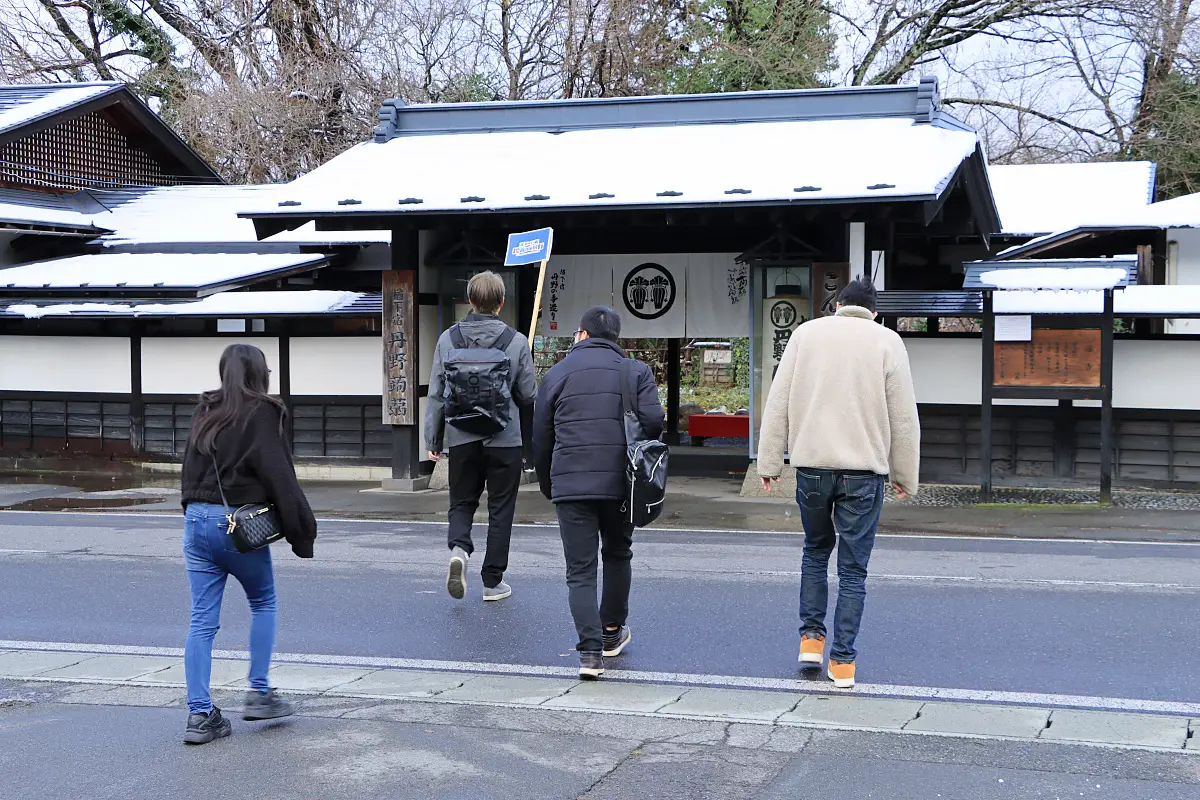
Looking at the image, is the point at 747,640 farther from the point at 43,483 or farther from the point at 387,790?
the point at 43,483

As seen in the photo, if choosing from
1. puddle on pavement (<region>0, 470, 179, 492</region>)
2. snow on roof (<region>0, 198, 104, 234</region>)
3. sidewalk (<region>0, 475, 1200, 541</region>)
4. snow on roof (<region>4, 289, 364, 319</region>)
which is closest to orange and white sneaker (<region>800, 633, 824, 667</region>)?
sidewalk (<region>0, 475, 1200, 541</region>)

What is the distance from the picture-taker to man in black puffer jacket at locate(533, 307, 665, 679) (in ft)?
19.2

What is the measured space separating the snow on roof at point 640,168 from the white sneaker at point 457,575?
240 inches

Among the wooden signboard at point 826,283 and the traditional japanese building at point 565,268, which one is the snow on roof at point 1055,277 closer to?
the traditional japanese building at point 565,268

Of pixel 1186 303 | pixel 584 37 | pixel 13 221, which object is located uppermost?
pixel 584 37

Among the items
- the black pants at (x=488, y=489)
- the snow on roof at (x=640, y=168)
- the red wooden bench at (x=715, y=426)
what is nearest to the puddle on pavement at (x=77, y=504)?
the snow on roof at (x=640, y=168)

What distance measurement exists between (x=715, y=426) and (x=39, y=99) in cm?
1269

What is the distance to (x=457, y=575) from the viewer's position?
7.33m

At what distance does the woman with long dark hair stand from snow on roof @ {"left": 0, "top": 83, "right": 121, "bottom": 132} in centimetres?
1673

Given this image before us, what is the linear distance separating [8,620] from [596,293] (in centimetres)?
884

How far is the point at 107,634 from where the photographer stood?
6984 millimetres

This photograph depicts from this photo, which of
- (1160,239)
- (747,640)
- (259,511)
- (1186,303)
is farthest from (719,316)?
(259,511)

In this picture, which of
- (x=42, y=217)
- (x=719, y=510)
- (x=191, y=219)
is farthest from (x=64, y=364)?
(x=719, y=510)

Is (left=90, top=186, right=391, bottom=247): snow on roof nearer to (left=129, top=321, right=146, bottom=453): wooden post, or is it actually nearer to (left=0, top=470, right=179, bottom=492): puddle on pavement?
(left=129, top=321, right=146, bottom=453): wooden post
